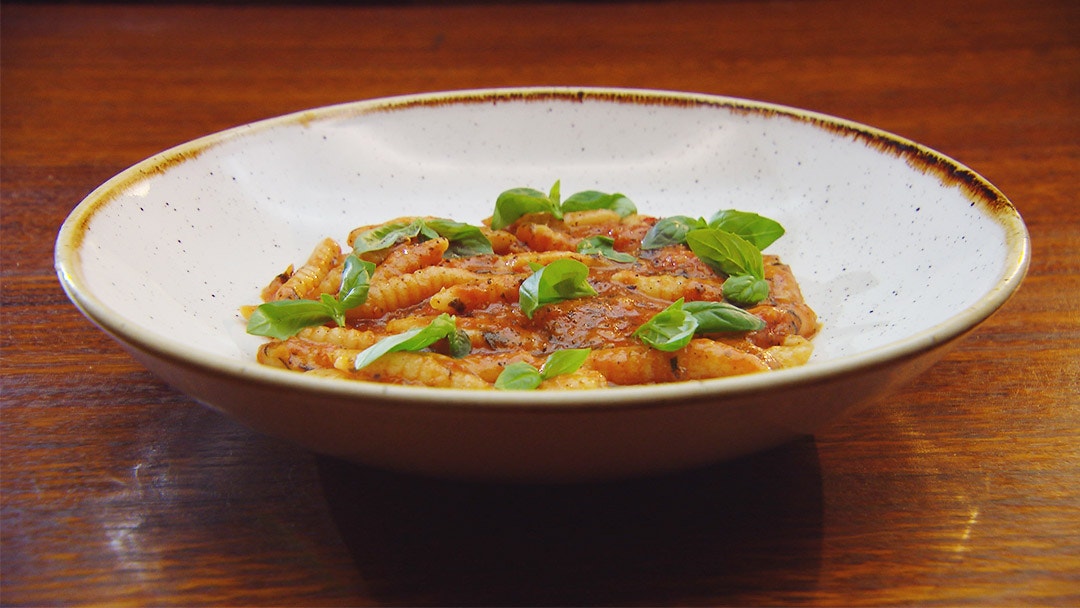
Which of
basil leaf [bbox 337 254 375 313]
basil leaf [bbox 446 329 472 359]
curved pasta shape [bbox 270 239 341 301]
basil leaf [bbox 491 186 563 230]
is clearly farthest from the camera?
basil leaf [bbox 491 186 563 230]

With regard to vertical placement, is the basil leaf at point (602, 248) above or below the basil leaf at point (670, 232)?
below

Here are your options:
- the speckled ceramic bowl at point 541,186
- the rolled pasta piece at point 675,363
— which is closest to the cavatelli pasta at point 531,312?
the rolled pasta piece at point 675,363

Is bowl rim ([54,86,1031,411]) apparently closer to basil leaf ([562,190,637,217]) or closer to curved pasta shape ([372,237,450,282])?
curved pasta shape ([372,237,450,282])

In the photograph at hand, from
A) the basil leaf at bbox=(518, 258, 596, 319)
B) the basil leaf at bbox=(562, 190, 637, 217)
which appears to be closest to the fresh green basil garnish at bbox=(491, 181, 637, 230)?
the basil leaf at bbox=(562, 190, 637, 217)

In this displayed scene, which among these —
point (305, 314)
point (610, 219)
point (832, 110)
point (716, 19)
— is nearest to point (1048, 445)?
point (610, 219)

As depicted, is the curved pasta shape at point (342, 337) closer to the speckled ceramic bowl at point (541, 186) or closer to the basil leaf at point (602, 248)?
the speckled ceramic bowl at point (541, 186)

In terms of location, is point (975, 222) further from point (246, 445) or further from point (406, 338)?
point (246, 445)
